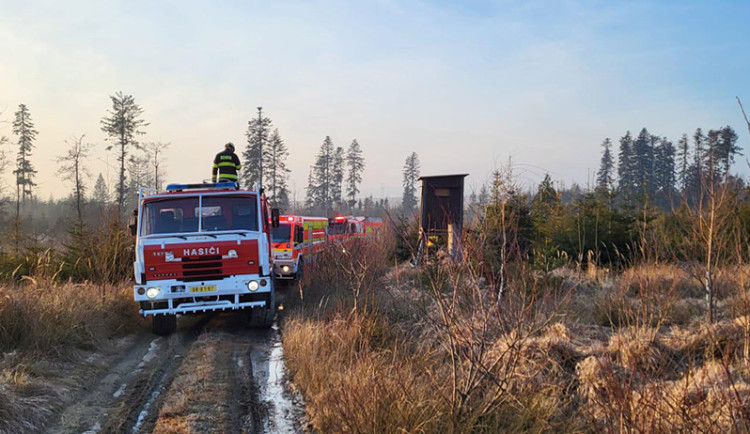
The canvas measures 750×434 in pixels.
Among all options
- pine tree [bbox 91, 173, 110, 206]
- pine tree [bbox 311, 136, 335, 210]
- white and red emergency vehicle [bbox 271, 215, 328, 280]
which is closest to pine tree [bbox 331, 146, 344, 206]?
pine tree [bbox 311, 136, 335, 210]

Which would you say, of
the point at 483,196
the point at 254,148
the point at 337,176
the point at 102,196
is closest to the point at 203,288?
the point at 483,196

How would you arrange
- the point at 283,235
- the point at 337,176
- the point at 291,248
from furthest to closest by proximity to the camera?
the point at 337,176, the point at 283,235, the point at 291,248

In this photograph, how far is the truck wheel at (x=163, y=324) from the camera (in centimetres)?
963

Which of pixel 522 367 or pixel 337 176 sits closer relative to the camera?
pixel 522 367

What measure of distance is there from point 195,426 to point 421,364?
2410 millimetres

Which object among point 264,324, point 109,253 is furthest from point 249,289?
point 109,253

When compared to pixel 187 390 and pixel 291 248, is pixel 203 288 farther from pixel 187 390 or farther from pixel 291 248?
pixel 291 248

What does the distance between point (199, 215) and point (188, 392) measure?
168 inches

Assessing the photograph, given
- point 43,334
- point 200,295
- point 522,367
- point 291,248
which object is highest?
point 291,248

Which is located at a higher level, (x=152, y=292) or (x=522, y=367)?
(x=152, y=292)

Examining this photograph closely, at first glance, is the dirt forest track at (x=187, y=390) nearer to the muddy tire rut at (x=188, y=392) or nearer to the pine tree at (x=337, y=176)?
the muddy tire rut at (x=188, y=392)

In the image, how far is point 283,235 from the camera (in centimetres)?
1470

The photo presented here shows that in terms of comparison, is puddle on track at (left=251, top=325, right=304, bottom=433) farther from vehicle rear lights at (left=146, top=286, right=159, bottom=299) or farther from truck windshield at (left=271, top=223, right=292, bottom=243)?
truck windshield at (left=271, top=223, right=292, bottom=243)

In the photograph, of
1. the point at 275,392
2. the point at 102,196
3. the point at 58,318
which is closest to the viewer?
the point at 275,392
